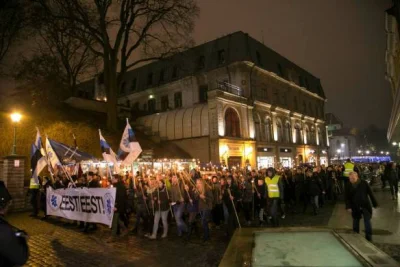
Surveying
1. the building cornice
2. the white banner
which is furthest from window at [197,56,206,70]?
the white banner

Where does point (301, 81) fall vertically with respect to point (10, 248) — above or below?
above

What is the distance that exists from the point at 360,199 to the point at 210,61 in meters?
29.7

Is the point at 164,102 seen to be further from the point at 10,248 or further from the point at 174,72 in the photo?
the point at 10,248

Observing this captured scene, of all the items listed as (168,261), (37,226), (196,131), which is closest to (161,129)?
(196,131)

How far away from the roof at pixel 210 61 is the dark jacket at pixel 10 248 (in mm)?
25799

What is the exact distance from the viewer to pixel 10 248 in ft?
9.57

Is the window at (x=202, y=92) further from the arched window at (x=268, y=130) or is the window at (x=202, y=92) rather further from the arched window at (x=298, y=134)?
the arched window at (x=298, y=134)

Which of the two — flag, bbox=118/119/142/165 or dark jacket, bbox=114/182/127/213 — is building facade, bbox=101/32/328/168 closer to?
flag, bbox=118/119/142/165

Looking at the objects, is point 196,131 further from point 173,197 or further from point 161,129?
point 173,197

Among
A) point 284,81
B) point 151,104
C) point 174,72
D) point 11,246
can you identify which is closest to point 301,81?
point 284,81

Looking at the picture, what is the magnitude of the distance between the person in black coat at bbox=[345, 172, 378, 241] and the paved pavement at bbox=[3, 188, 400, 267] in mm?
655

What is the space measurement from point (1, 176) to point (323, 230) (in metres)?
16.0

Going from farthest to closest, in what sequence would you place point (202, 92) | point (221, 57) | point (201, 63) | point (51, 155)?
point (201, 63) → point (202, 92) → point (221, 57) → point (51, 155)

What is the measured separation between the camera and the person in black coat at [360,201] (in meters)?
7.43
